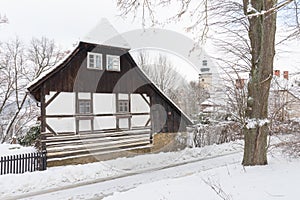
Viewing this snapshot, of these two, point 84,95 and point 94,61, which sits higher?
point 94,61

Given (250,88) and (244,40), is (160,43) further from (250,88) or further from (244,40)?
(250,88)

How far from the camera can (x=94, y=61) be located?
13398mm

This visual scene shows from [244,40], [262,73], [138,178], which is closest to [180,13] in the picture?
[262,73]

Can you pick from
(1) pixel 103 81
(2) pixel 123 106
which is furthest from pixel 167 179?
(2) pixel 123 106

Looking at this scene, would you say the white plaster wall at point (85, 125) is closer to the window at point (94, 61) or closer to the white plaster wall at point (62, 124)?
the white plaster wall at point (62, 124)

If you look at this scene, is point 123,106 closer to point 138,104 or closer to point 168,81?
point 138,104

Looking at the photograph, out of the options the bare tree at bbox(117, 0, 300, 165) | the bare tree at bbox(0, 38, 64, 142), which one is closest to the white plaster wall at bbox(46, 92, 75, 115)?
the bare tree at bbox(117, 0, 300, 165)

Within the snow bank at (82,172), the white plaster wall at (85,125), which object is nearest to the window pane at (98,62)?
the white plaster wall at (85,125)

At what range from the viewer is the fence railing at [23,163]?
10734 millimetres

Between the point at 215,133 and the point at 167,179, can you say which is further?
the point at 215,133

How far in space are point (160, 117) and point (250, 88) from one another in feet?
34.6

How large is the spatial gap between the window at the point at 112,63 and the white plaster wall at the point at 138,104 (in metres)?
1.75

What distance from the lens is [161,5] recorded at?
6074mm

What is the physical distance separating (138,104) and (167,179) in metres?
9.34
